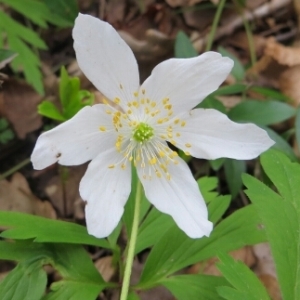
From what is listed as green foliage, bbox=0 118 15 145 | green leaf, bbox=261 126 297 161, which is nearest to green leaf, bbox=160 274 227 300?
green leaf, bbox=261 126 297 161

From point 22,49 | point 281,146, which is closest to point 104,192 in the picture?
point 281,146

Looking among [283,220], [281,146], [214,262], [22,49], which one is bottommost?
[214,262]

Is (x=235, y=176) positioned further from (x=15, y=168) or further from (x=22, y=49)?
(x=22, y=49)

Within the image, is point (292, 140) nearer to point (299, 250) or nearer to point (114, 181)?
point (299, 250)

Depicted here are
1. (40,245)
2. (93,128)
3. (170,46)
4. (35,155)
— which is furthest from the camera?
(170,46)

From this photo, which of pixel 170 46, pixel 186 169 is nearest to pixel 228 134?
pixel 186 169
